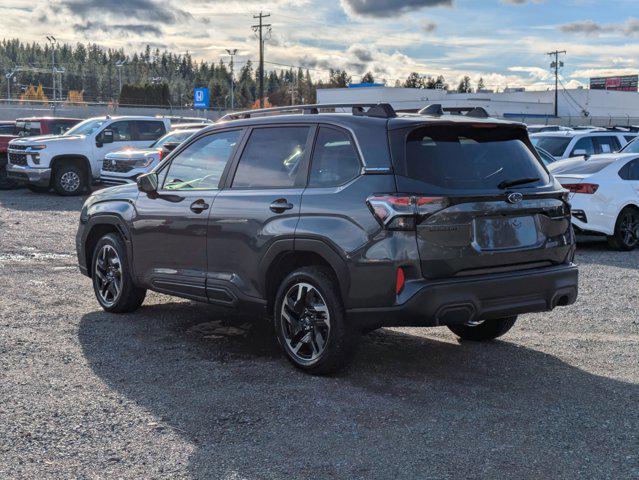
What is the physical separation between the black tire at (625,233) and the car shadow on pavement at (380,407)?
674 cm

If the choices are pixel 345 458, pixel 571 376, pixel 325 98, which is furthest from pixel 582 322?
pixel 325 98

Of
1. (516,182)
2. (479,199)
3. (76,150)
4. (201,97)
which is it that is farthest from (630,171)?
(201,97)

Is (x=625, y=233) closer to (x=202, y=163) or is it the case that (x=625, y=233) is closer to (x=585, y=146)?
(x=585, y=146)

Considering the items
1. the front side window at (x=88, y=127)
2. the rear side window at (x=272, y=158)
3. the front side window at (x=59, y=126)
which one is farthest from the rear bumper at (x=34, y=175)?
the rear side window at (x=272, y=158)

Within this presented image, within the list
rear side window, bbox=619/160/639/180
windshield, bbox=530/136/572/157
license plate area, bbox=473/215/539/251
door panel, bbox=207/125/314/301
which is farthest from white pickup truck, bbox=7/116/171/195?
license plate area, bbox=473/215/539/251

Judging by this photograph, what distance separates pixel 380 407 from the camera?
5.24 m

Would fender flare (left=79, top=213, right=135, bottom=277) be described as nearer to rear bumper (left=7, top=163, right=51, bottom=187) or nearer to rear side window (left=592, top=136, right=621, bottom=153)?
rear side window (left=592, top=136, right=621, bottom=153)

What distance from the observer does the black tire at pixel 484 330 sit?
22.6 ft

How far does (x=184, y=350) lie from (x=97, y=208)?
205 cm

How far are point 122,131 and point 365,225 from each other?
56.5 feet

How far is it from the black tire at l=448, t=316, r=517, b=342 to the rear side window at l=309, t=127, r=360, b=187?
6.69ft

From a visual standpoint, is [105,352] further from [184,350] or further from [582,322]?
[582,322]

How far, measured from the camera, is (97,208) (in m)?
7.99

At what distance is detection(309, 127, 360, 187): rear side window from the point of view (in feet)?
18.7
